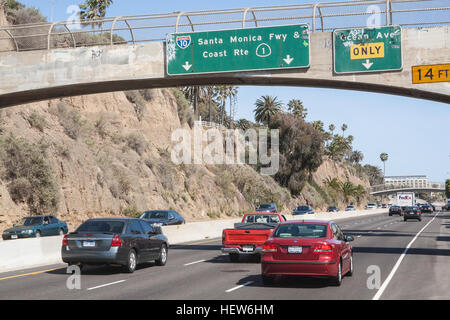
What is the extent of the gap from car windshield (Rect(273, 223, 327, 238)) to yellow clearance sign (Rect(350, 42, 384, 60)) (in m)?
9.04

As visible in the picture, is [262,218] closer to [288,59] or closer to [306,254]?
[288,59]

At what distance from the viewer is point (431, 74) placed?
64.4 feet

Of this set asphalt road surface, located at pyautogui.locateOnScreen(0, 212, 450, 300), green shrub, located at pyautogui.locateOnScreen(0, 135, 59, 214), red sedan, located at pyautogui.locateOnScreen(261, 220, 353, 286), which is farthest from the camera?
green shrub, located at pyautogui.locateOnScreen(0, 135, 59, 214)

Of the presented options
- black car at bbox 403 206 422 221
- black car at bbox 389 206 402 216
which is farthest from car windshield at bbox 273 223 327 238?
black car at bbox 389 206 402 216

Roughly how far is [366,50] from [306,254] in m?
10.4

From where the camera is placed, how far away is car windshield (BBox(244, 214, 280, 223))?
20.8 m

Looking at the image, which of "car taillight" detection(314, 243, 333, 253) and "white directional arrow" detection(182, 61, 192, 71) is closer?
"car taillight" detection(314, 243, 333, 253)

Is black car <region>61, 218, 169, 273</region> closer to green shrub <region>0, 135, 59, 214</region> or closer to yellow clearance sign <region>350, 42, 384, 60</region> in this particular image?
yellow clearance sign <region>350, 42, 384, 60</region>

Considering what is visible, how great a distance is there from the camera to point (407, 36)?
2031cm

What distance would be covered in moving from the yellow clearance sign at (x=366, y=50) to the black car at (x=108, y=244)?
31.7 ft

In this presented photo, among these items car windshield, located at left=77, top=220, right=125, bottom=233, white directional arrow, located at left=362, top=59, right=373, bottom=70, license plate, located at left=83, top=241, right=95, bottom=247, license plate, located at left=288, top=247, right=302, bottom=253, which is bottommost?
license plate, located at left=83, top=241, right=95, bottom=247

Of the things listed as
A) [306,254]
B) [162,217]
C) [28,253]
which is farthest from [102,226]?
[162,217]

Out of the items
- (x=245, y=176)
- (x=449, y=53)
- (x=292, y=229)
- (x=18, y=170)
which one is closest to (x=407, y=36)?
(x=449, y=53)

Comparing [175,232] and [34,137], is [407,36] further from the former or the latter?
[34,137]
